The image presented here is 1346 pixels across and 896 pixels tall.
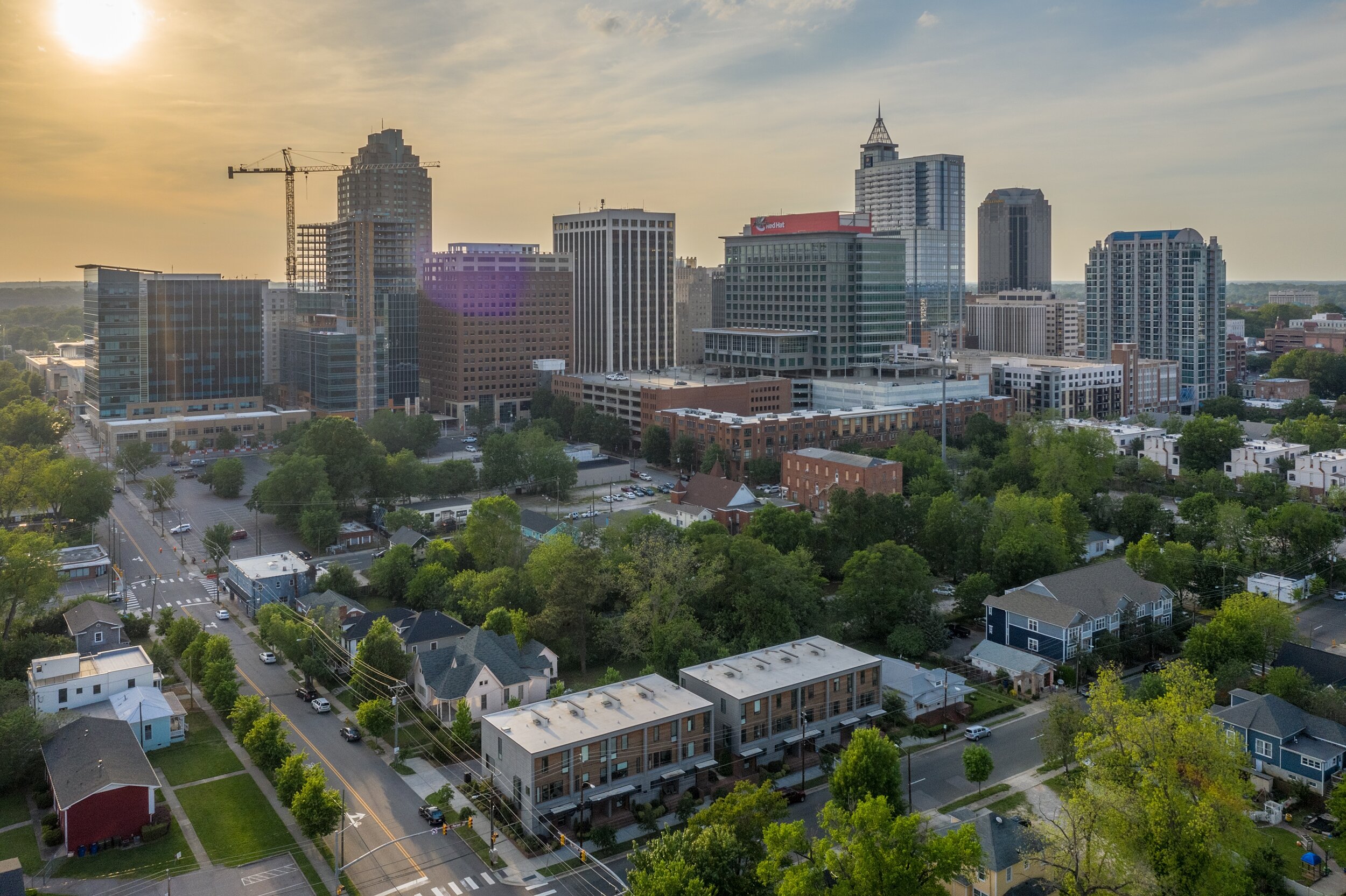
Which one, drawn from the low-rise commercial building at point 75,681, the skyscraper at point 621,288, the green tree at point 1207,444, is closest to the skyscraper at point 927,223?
the skyscraper at point 621,288

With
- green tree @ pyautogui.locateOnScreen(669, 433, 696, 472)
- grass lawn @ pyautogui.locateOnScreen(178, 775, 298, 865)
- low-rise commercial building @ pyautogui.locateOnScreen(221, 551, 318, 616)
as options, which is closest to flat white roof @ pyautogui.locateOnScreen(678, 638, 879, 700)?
grass lawn @ pyautogui.locateOnScreen(178, 775, 298, 865)

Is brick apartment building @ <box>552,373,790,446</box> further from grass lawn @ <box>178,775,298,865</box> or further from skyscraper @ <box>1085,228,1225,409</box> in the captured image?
grass lawn @ <box>178,775,298,865</box>

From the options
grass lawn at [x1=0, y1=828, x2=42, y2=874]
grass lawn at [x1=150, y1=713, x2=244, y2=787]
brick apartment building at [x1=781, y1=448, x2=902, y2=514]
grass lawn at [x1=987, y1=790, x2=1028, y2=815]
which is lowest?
grass lawn at [x1=0, y1=828, x2=42, y2=874]

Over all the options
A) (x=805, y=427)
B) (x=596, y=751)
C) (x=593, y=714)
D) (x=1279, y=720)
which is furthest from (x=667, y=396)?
(x=1279, y=720)

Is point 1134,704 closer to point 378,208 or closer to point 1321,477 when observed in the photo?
point 1321,477

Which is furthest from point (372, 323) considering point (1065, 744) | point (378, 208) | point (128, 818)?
point (1065, 744)
